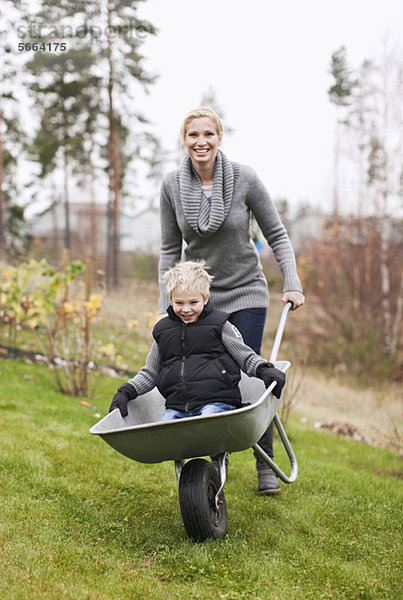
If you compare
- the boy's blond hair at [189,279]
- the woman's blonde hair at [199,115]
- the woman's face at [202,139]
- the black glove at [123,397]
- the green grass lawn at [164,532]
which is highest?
the woman's blonde hair at [199,115]

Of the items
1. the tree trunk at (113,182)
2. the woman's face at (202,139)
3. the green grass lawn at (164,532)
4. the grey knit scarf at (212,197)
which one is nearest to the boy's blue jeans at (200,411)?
the green grass lawn at (164,532)

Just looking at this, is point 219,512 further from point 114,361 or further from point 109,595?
point 114,361

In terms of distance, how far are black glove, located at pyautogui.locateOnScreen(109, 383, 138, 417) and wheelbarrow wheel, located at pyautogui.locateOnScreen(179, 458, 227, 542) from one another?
33 cm

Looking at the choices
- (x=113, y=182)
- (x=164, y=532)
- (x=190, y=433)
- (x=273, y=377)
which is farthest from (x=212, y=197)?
(x=113, y=182)

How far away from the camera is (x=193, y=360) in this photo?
2.44 meters

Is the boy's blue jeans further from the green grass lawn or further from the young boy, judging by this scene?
the green grass lawn

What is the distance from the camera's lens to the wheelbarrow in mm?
2055

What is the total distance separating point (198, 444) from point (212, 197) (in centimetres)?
112

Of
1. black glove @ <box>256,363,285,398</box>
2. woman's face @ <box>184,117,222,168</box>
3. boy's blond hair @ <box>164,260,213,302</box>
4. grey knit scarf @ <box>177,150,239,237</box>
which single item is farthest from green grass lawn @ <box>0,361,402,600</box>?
woman's face @ <box>184,117,222,168</box>

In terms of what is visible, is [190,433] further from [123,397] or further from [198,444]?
[123,397]

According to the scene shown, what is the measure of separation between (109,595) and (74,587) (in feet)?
0.38

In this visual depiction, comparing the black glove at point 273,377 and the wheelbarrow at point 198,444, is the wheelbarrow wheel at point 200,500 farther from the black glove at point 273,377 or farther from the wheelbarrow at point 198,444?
the black glove at point 273,377

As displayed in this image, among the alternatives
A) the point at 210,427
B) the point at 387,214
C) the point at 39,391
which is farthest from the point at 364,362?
the point at 210,427

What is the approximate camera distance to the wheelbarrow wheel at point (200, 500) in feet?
A: 7.25
